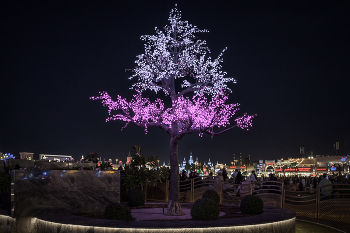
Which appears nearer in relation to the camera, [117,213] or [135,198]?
[117,213]

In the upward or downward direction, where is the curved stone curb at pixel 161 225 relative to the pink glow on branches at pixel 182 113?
downward

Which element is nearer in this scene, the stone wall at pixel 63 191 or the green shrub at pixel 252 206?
the stone wall at pixel 63 191

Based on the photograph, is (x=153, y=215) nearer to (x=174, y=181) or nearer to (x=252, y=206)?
(x=174, y=181)

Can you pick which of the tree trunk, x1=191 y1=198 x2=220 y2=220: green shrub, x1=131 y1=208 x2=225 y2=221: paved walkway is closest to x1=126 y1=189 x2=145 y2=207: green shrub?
x1=131 y1=208 x2=225 y2=221: paved walkway

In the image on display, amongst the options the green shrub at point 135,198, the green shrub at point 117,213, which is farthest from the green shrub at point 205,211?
the green shrub at point 135,198

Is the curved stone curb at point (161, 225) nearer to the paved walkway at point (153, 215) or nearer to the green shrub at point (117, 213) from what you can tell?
the green shrub at point (117, 213)

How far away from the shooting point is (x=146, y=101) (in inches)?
594

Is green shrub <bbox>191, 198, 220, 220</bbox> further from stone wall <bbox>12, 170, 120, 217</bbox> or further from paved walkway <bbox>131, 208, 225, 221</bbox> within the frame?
stone wall <bbox>12, 170, 120, 217</bbox>

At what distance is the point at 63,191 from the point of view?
460 inches

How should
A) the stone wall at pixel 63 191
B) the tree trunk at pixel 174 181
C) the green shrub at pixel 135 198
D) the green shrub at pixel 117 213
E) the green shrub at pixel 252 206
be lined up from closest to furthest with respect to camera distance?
the green shrub at pixel 117 213 → the stone wall at pixel 63 191 → the green shrub at pixel 252 206 → the tree trunk at pixel 174 181 → the green shrub at pixel 135 198

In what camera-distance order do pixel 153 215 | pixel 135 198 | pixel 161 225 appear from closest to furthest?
pixel 161 225, pixel 153 215, pixel 135 198

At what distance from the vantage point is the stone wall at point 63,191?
1087cm

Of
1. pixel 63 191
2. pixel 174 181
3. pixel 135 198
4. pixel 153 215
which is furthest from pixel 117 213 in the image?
pixel 135 198

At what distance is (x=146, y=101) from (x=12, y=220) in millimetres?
6699
